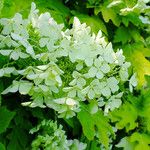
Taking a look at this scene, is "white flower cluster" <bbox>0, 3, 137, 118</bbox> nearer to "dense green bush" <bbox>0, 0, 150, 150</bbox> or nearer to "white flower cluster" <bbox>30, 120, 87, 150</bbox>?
"dense green bush" <bbox>0, 0, 150, 150</bbox>

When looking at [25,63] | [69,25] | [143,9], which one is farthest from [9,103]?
[143,9]

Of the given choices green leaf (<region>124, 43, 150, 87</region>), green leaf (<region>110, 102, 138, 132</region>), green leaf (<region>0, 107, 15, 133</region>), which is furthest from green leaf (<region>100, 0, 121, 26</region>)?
green leaf (<region>0, 107, 15, 133</region>)

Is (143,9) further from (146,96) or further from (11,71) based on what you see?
(11,71)

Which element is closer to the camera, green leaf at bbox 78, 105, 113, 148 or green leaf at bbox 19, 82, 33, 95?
green leaf at bbox 19, 82, 33, 95

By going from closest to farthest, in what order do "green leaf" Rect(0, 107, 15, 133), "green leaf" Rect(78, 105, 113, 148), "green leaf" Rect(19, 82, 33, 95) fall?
"green leaf" Rect(19, 82, 33, 95)
"green leaf" Rect(0, 107, 15, 133)
"green leaf" Rect(78, 105, 113, 148)

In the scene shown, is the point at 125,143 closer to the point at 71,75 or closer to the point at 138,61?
the point at 138,61

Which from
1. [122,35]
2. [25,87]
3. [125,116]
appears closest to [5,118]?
[25,87]

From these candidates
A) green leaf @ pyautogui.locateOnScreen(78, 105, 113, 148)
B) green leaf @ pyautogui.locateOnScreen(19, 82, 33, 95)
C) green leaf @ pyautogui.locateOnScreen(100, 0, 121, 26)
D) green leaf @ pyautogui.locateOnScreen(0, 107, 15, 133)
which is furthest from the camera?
green leaf @ pyautogui.locateOnScreen(100, 0, 121, 26)

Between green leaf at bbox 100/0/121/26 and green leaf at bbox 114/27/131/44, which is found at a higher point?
green leaf at bbox 100/0/121/26
